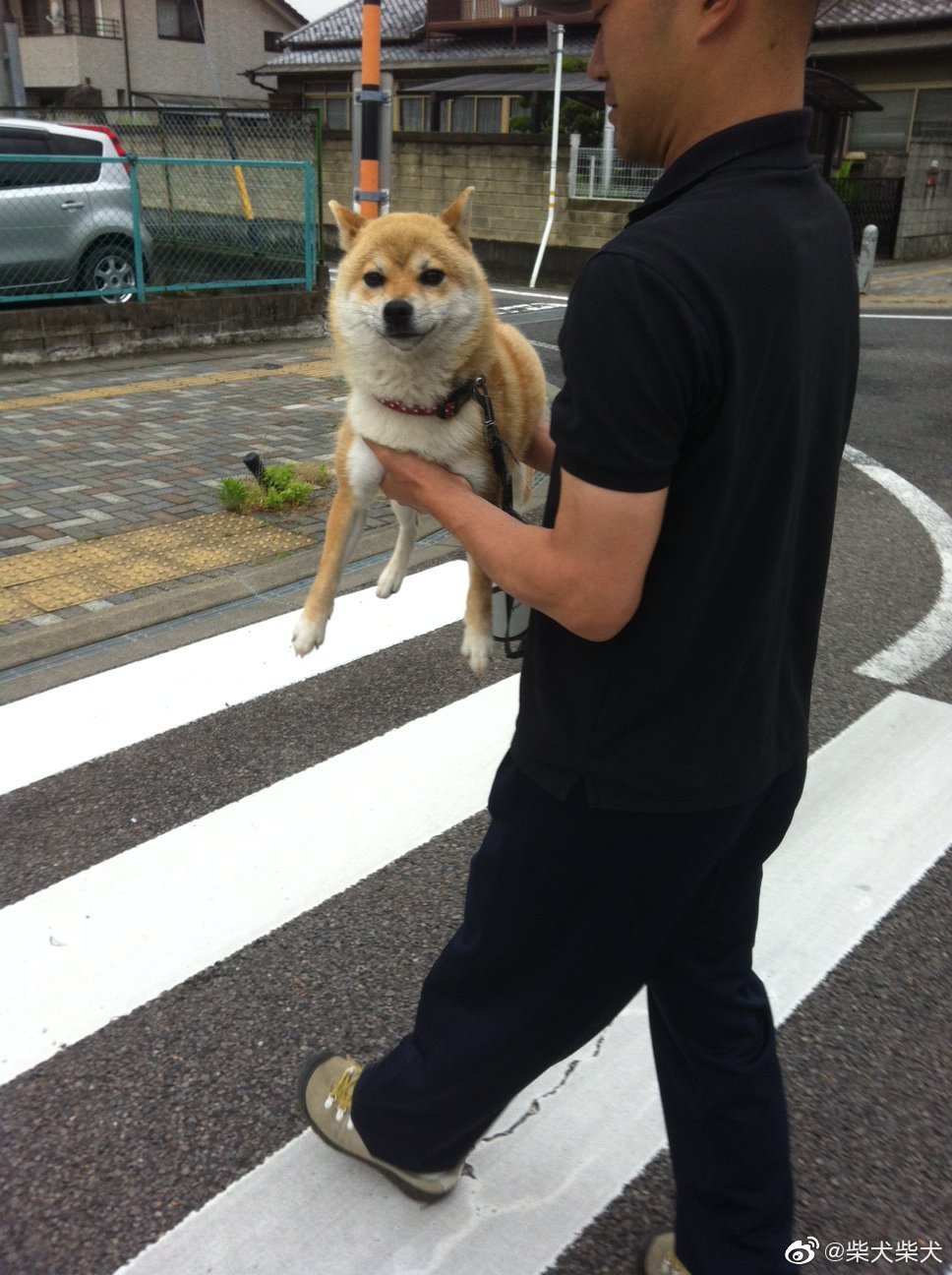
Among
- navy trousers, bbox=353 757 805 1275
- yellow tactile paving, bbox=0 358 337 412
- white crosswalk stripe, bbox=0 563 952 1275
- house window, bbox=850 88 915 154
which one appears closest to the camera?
navy trousers, bbox=353 757 805 1275

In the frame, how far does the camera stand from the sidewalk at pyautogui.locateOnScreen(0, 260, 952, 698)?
4.93 meters

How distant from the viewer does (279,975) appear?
8.95 feet

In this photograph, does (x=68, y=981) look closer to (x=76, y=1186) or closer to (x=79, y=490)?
(x=76, y=1186)

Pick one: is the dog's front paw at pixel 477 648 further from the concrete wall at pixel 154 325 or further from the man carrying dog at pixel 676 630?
the concrete wall at pixel 154 325

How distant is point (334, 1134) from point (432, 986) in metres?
0.58

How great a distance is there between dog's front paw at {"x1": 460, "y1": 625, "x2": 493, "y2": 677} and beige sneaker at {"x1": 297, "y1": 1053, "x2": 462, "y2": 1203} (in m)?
1.05

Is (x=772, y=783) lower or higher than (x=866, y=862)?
higher

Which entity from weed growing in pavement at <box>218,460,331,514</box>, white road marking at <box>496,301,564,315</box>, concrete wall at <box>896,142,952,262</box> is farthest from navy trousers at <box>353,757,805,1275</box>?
concrete wall at <box>896,142,952,262</box>

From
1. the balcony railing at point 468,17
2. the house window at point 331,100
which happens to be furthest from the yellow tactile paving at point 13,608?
the house window at point 331,100

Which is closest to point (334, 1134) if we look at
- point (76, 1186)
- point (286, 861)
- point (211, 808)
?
point (76, 1186)

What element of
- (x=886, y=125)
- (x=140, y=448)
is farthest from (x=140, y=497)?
(x=886, y=125)

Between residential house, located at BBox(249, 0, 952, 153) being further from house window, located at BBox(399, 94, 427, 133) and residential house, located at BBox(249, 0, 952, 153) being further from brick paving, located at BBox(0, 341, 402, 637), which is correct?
brick paving, located at BBox(0, 341, 402, 637)

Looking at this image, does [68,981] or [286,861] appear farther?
[286,861]

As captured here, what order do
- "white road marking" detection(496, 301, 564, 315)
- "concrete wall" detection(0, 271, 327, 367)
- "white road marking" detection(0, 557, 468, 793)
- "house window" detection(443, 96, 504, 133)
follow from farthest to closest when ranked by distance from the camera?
"house window" detection(443, 96, 504, 133)
"white road marking" detection(496, 301, 564, 315)
"concrete wall" detection(0, 271, 327, 367)
"white road marking" detection(0, 557, 468, 793)
